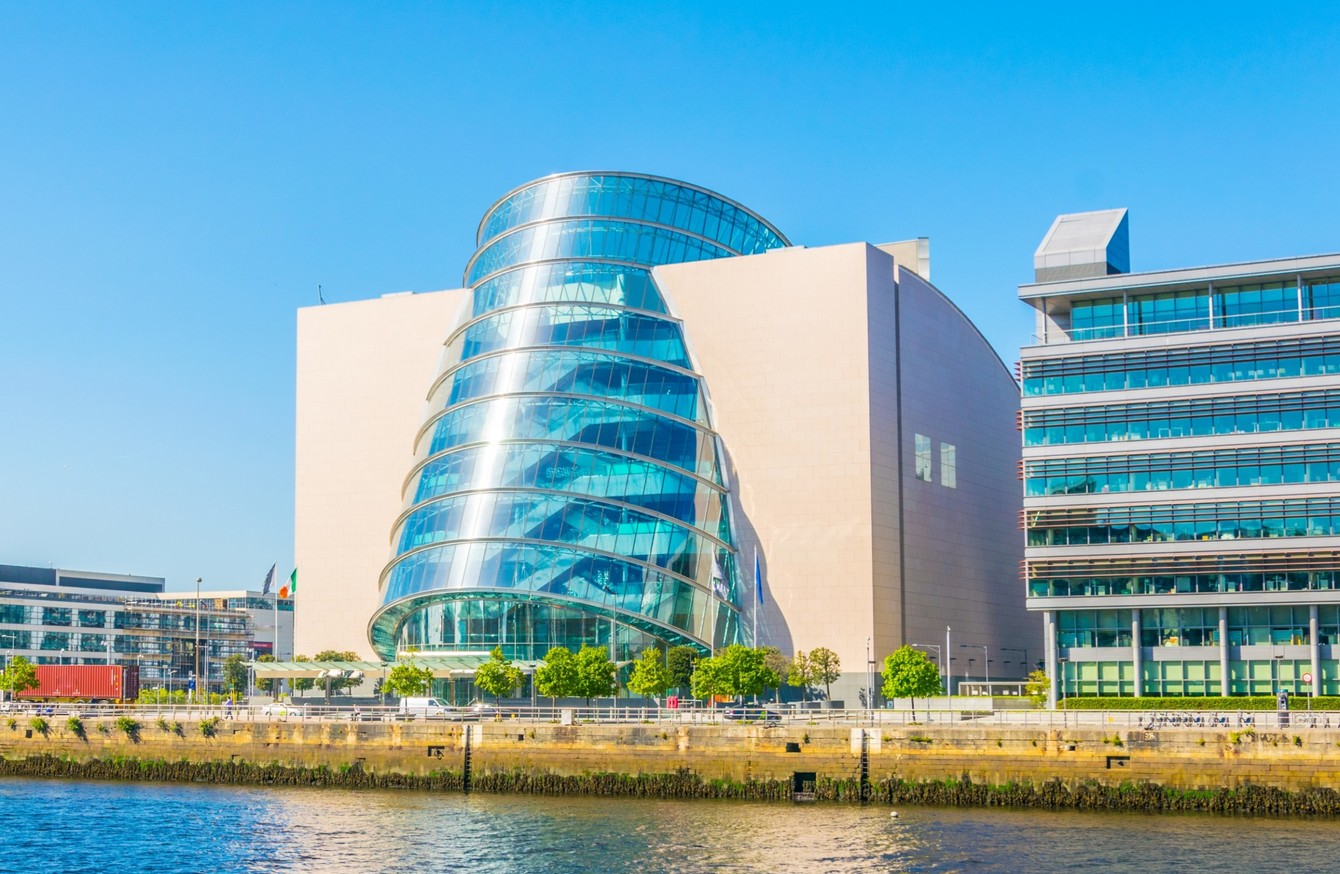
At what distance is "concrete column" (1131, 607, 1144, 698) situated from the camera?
231ft

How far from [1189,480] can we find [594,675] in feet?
91.0

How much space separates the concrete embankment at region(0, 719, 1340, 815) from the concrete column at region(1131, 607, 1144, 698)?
1651 cm

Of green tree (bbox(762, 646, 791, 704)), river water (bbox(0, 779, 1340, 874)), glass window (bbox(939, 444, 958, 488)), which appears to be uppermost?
glass window (bbox(939, 444, 958, 488))

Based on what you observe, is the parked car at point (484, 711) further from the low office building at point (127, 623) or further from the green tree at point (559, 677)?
the low office building at point (127, 623)

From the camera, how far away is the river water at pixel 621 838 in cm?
4434

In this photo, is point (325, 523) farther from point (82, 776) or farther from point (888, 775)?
point (888, 775)

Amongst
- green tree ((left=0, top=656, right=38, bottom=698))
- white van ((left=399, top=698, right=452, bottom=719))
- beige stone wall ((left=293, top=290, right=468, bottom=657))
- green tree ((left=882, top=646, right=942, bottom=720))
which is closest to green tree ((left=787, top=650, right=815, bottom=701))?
green tree ((left=882, top=646, right=942, bottom=720))

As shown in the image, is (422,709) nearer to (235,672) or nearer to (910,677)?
(910,677)

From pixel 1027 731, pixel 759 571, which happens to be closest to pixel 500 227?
pixel 759 571

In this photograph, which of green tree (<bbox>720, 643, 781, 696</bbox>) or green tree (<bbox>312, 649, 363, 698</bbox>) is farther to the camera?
green tree (<bbox>312, 649, 363, 698</bbox>)

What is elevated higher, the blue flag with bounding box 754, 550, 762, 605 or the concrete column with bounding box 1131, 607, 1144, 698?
the blue flag with bounding box 754, 550, 762, 605

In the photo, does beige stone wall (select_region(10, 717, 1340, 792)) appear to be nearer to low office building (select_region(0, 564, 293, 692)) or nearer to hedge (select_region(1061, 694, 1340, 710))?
hedge (select_region(1061, 694, 1340, 710))

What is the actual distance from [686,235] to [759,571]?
2065 centimetres

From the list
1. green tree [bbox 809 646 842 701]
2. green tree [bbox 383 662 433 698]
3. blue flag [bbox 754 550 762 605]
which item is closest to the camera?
green tree [bbox 383 662 433 698]
